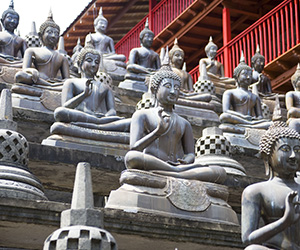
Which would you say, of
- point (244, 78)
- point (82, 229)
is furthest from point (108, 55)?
point (82, 229)

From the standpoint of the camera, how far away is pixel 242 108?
47.8 feet

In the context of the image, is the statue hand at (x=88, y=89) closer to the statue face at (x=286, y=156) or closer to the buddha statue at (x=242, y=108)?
the buddha statue at (x=242, y=108)

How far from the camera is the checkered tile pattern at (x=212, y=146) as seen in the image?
10844mm

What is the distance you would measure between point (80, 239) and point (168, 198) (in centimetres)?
308

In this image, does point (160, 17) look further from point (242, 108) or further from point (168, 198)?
point (168, 198)

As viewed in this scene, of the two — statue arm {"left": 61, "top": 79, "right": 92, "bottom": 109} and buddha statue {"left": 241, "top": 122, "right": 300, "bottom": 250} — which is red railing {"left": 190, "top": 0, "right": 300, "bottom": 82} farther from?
buddha statue {"left": 241, "top": 122, "right": 300, "bottom": 250}

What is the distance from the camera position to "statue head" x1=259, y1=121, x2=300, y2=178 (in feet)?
23.0

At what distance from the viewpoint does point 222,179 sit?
31.1 feet

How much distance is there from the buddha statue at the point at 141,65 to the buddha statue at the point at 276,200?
9065 millimetres

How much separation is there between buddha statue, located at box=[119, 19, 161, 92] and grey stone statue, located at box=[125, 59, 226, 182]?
6.15m

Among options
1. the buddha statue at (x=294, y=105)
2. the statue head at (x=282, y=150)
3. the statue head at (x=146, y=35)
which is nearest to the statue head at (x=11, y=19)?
the statue head at (x=146, y=35)

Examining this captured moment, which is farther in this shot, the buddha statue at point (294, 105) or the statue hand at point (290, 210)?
the buddha statue at point (294, 105)

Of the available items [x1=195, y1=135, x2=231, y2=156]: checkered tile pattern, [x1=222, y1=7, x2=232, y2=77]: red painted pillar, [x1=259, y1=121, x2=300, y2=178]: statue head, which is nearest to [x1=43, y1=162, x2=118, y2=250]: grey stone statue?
[x1=259, y1=121, x2=300, y2=178]: statue head

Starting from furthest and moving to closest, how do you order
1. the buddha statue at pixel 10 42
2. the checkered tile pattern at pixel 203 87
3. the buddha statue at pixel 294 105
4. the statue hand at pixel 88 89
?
the checkered tile pattern at pixel 203 87
the buddha statue at pixel 10 42
the buddha statue at pixel 294 105
the statue hand at pixel 88 89
